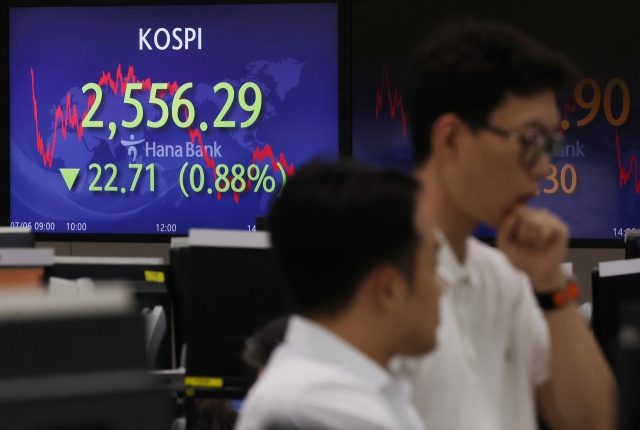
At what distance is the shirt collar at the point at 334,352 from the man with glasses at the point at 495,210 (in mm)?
195

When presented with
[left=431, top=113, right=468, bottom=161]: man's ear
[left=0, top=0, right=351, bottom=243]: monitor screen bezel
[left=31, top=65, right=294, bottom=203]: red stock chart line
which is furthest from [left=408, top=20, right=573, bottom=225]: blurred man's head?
[left=31, top=65, right=294, bottom=203]: red stock chart line

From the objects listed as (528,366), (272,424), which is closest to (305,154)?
(528,366)

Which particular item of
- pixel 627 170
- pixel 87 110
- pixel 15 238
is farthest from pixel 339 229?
pixel 87 110

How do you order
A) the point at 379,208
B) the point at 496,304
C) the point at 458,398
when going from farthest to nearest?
1. the point at 496,304
2. the point at 458,398
3. the point at 379,208

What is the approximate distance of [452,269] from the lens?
114 centimetres

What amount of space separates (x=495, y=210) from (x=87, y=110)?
142 inches

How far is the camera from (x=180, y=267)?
7.58 feet

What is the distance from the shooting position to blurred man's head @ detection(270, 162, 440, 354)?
919 millimetres

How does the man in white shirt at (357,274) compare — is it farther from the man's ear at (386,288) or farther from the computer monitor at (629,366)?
the computer monitor at (629,366)

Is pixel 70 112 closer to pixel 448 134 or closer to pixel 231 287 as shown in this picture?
pixel 231 287

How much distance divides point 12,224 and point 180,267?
249 centimetres

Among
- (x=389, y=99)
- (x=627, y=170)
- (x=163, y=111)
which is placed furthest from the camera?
(x=163, y=111)

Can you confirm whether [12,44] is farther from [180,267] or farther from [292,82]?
[180,267]

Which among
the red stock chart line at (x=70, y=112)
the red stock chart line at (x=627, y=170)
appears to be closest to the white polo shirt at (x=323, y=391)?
the red stock chart line at (x=627, y=170)
